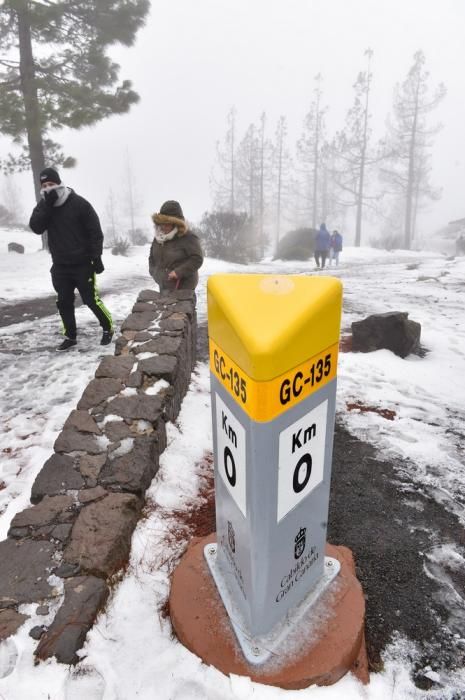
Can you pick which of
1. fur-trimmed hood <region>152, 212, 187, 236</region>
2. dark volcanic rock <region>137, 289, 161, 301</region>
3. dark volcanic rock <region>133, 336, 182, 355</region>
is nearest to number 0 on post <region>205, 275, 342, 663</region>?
dark volcanic rock <region>133, 336, 182, 355</region>

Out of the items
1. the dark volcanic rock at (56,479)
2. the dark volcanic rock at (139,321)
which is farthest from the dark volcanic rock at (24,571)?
the dark volcanic rock at (139,321)

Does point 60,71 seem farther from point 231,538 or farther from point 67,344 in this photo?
point 231,538

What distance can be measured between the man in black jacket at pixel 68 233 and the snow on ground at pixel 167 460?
2.78 ft

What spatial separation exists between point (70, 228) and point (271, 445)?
3.71 metres

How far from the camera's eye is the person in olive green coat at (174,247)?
423 cm

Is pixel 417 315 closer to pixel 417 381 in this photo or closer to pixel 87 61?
pixel 417 381

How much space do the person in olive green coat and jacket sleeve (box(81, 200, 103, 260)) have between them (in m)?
0.57

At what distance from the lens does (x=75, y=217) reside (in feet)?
14.0

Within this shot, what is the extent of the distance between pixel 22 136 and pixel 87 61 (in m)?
3.10

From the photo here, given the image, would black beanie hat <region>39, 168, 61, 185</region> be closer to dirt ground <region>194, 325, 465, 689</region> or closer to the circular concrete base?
dirt ground <region>194, 325, 465, 689</region>

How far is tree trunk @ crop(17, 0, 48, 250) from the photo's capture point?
11.6 metres

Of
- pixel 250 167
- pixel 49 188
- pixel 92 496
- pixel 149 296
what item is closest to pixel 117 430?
pixel 92 496

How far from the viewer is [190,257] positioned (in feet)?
14.4

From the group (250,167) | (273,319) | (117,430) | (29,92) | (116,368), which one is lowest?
(117,430)
